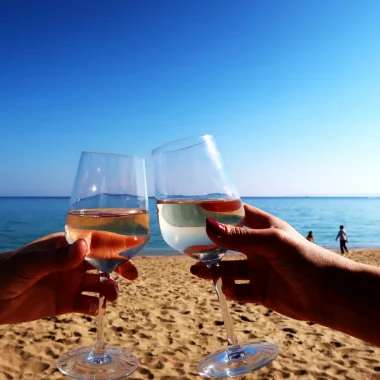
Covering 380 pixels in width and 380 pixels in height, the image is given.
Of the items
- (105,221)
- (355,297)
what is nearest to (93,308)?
(105,221)

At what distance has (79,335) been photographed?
214 inches

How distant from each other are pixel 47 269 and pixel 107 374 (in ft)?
1.90

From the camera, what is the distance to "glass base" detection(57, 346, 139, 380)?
166 centimetres

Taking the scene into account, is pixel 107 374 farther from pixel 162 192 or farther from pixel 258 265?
pixel 258 265

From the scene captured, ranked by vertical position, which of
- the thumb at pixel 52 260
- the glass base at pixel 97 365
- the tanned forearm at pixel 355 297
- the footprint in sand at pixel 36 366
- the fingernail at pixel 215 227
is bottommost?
the footprint in sand at pixel 36 366

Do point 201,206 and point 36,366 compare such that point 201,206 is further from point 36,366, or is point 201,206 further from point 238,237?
point 36,366

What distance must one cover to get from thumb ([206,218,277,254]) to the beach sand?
2.82m

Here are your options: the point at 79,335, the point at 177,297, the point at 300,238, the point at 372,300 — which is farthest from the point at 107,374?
the point at 177,297

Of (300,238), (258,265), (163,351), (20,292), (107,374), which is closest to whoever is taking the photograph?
(107,374)

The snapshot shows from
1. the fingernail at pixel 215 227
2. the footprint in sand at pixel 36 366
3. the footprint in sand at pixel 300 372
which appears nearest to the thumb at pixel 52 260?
the fingernail at pixel 215 227

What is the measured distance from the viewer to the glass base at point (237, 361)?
5.38 feet

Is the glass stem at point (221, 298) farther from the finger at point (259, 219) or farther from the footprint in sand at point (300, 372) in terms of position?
the footprint in sand at point (300, 372)

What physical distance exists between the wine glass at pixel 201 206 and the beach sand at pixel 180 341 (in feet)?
8.54

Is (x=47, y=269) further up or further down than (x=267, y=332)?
further up
